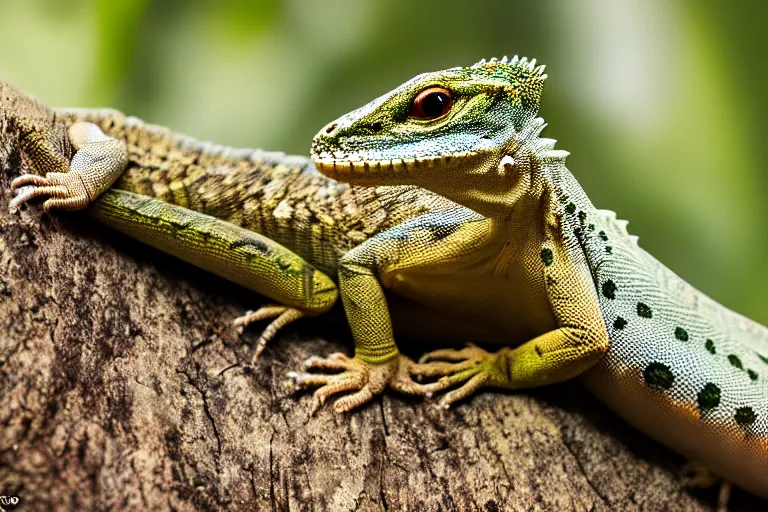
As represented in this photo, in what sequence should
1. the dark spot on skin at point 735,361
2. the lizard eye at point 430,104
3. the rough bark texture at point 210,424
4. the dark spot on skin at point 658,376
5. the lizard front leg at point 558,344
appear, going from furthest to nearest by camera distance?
the dark spot on skin at point 735,361 < the dark spot on skin at point 658,376 < the lizard front leg at point 558,344 < the lizard eye at point 430,104 < the rough bark texture at point 210,424

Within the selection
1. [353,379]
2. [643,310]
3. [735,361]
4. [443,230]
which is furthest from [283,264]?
[735,361]

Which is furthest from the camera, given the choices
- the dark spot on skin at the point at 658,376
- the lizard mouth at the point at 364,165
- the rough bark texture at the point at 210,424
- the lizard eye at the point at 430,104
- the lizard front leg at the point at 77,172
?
the dark spot on skin at the point at 658,376

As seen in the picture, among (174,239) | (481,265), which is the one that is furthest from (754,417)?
(174,239)

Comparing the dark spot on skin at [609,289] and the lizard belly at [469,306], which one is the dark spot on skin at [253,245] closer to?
A: the lizard belly at [469,306]

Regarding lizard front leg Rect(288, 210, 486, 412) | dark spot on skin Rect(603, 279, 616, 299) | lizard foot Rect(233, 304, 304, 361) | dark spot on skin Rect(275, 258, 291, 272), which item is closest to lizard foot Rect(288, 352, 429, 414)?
lizard front leg Rect(288, 210, 486, 412)

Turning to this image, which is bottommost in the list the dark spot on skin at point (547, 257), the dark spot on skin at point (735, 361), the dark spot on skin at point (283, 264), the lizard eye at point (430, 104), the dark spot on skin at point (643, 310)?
the dark spot on skin at point (283, 264)

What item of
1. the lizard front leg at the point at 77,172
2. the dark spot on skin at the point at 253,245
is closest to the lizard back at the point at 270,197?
the lizard front leg at the point at 77,172

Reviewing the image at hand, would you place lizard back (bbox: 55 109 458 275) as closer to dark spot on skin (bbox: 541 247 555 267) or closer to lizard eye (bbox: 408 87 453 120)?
dark spot on skin (bbox: 541 247 555 267)
